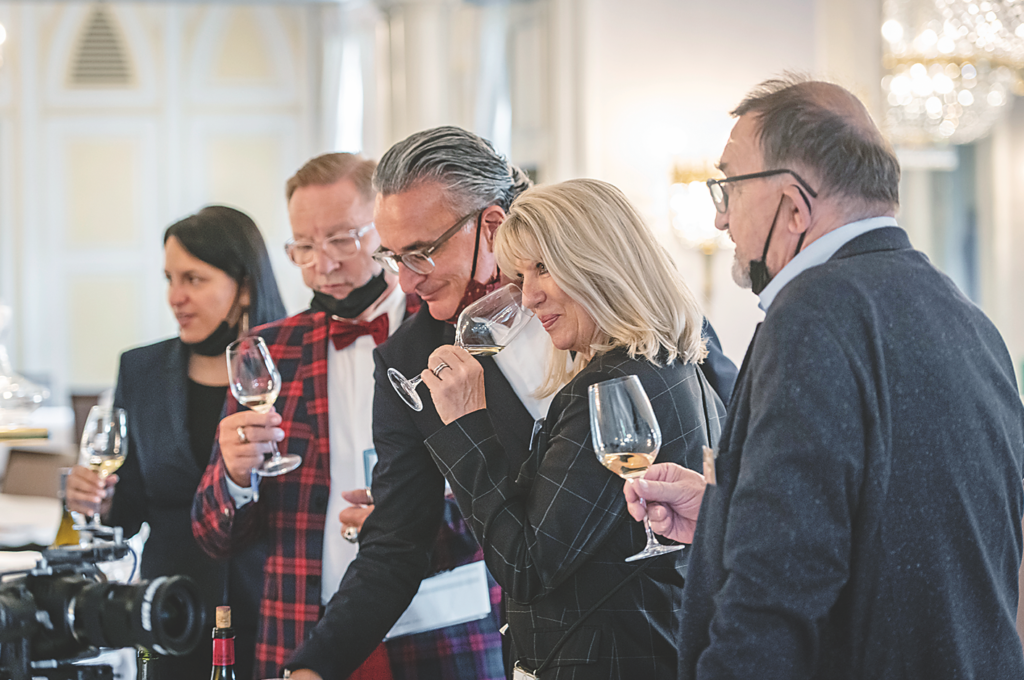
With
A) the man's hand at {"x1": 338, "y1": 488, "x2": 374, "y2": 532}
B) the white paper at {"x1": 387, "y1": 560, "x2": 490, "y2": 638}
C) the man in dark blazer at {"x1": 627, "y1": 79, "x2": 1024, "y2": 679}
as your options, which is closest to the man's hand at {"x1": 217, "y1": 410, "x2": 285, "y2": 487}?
the man's hand at {"x1": 338, "y1": 488, "x2": 374, "y2": 532}

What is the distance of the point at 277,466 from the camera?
6.03ft

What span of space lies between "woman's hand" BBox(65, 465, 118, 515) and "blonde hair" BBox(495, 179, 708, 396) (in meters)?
1.11

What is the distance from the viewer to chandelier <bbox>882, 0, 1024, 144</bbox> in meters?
4.52

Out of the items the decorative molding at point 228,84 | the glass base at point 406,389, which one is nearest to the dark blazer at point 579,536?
the glass base at point 406,389

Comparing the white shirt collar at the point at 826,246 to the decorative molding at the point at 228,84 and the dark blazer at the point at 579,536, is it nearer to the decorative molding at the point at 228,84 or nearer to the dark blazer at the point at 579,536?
the dark blazer at the point at 579,536

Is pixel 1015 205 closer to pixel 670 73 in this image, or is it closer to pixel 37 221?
pixel 670 73

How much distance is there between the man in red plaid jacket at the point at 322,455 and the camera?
1.85m

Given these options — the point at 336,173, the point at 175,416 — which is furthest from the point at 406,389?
the point at 175,416

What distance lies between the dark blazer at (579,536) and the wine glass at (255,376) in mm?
495

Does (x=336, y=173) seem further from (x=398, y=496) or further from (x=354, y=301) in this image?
(x=398, y=496)

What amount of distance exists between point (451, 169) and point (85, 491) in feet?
3.46

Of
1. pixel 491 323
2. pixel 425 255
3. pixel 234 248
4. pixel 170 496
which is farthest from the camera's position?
pixel 234 248

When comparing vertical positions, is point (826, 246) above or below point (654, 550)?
above

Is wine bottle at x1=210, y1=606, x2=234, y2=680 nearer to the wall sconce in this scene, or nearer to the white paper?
the white paper
